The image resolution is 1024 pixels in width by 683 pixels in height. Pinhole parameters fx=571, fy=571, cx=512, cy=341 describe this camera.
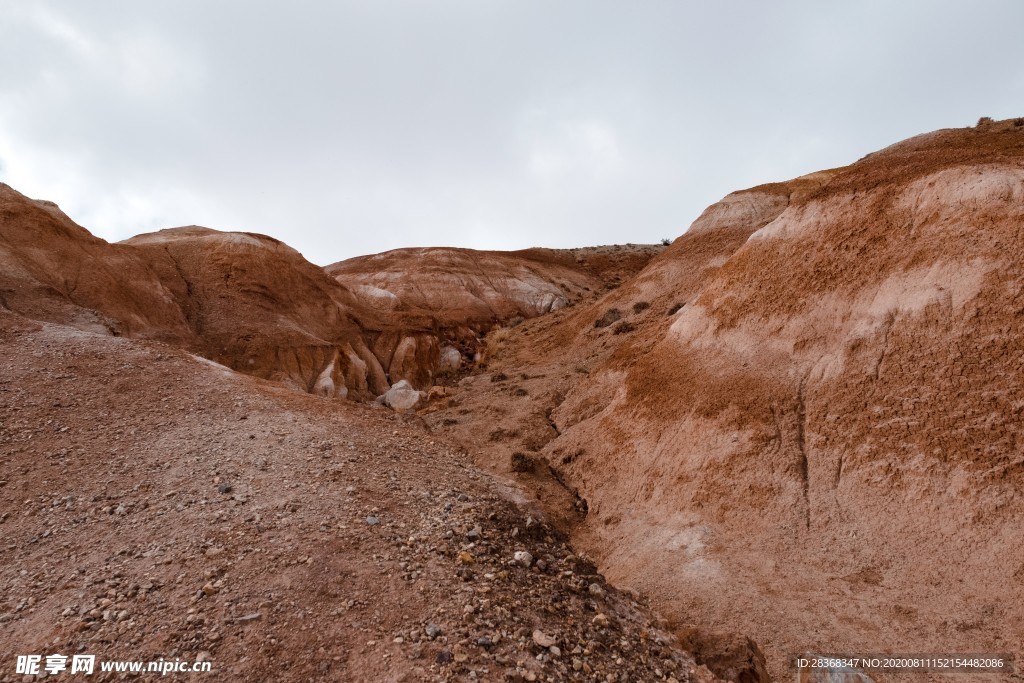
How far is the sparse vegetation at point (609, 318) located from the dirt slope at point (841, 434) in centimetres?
673

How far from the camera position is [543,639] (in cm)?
524

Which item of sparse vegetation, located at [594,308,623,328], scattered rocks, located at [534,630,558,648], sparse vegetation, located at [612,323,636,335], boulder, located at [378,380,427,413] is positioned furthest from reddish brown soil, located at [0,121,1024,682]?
sparse vegetation, located at [594,308,623,328]

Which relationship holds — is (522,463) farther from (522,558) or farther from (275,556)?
(275,556)

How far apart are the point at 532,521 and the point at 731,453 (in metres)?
3.19

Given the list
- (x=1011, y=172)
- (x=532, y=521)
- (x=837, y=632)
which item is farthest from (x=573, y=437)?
(x=1011, y=172)

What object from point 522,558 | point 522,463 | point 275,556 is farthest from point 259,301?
point 522,558

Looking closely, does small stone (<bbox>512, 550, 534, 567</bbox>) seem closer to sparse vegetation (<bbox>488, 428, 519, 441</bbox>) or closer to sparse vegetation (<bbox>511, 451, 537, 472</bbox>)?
sparse vegetation (<bbox>511, 451, 537, 472</bbox>)

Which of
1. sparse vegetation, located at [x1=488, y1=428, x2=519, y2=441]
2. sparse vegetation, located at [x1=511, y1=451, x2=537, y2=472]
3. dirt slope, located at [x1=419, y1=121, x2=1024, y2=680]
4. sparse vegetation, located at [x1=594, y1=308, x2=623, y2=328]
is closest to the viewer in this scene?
dirt slope, located at [x1=419, y1=121, x2=1024, y2=680]

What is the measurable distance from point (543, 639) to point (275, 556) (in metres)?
2.81

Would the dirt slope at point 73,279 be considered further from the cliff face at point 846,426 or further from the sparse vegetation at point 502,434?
the cliff face at point 846,426

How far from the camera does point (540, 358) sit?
20.8 metres

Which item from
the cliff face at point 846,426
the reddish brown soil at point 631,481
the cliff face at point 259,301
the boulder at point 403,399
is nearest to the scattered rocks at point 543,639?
the reddish brown soil at point 631,481

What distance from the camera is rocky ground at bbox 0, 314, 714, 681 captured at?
4762 mm

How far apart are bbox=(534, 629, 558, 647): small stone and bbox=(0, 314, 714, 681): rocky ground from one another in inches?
0.6
